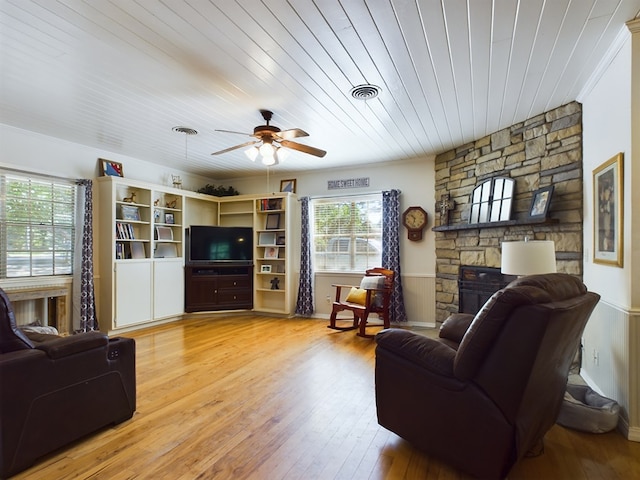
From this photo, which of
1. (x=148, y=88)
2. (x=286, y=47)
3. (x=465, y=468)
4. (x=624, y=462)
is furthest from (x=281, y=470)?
(x=148, y=88)

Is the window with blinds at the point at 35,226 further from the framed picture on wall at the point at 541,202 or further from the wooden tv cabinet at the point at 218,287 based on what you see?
the framed picture on wall at the point at 541,202

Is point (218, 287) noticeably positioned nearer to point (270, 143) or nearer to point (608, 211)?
point (270, 143)

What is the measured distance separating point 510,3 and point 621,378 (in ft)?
7.75

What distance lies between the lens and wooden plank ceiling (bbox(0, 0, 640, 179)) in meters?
1.95

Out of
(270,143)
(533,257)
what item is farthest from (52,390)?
(533,257)

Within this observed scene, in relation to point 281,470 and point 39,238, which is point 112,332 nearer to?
point 39,238

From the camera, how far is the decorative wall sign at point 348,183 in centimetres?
560

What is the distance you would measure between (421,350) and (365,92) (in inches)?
84.7

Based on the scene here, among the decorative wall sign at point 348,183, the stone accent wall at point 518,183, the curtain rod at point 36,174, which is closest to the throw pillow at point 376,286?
the stone accent wall at point 518,183

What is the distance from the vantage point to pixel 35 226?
4090 millimetres

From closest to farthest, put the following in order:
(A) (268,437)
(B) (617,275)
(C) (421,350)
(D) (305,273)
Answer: (C) (421,350) < (A) (268,437) < (B) (617,275) < (D) (305,273)

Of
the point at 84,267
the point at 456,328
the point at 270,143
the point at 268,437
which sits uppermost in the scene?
the point at 270,143

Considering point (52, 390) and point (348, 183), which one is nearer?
point (52, 390)

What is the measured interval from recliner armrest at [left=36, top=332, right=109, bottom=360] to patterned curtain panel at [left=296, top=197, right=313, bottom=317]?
3799 millimetres
